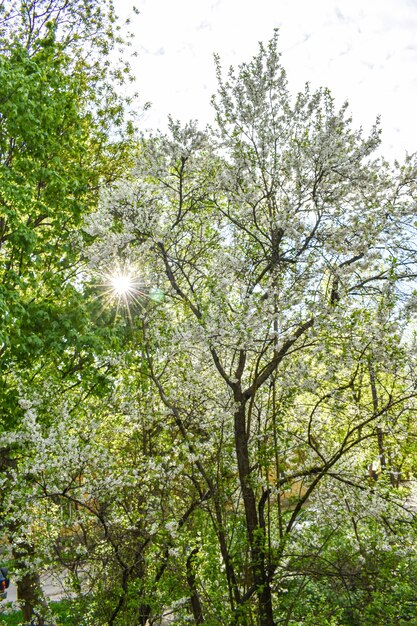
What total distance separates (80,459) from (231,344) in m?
2.78

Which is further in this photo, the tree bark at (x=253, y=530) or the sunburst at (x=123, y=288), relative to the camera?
the sunburst at (x=123, y=288)

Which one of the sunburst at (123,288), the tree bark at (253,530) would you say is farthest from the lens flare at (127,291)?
the tree bark at (253,530)

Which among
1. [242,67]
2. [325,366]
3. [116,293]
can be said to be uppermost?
[242,67]

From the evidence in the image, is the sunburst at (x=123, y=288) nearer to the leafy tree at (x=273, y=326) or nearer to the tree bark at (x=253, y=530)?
the leafy tree at (x=273, y=326)

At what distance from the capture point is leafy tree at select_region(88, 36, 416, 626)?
554cm

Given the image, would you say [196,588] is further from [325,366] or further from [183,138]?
[183,138]

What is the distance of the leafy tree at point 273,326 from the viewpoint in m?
5.54

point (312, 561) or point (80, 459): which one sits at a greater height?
point (80, 459)

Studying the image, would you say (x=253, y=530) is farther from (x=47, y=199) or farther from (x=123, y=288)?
(x=47, y=199)

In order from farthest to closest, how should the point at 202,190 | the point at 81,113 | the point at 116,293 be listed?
the point at 81,113 → the point at 116,293 → the point at 202,190

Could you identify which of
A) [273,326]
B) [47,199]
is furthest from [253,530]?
[47,199]

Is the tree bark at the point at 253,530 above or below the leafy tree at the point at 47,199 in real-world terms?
below

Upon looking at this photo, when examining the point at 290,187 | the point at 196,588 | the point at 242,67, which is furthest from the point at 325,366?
the point at 242,67

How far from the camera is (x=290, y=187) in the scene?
6715mm
